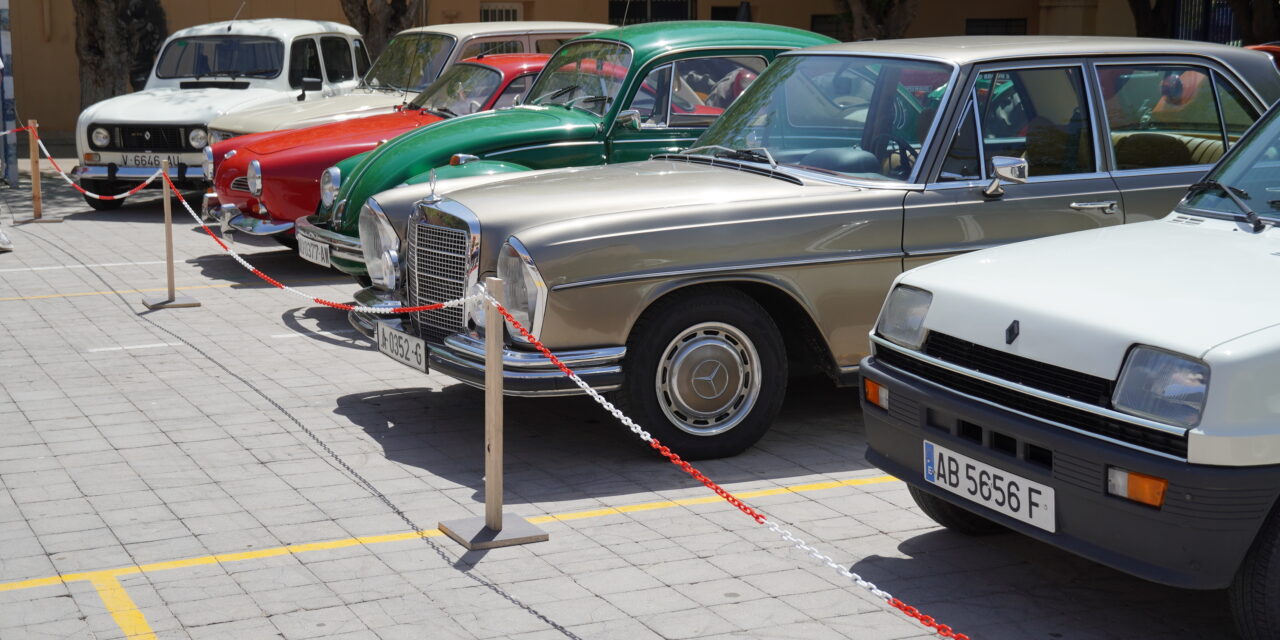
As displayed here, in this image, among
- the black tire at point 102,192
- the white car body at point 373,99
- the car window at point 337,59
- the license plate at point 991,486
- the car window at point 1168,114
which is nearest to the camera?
the license plate at point 991,486

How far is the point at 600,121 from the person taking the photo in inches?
344

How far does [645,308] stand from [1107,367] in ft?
7.97

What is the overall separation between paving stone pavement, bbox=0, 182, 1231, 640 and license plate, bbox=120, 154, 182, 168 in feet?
19.9

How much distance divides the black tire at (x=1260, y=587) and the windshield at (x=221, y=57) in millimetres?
12950

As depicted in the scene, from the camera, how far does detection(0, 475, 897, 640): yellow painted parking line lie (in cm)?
453

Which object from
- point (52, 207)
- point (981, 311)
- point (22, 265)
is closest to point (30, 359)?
point (22, 265)

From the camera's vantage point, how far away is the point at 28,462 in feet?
20.4

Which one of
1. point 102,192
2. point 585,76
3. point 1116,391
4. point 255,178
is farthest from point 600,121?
point 102,192

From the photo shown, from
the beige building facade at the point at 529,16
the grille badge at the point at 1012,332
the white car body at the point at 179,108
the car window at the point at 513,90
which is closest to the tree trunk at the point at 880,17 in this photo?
the beige building facade at the point at 529,16

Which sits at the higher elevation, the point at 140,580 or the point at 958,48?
the point at 958,48

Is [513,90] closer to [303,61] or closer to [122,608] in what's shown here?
[303,61]

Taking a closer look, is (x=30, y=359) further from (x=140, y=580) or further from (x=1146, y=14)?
(x=1146, y=14)

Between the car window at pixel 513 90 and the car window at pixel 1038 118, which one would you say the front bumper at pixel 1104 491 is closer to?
the car window at pixel 1038 118

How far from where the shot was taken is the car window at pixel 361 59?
634 inches
